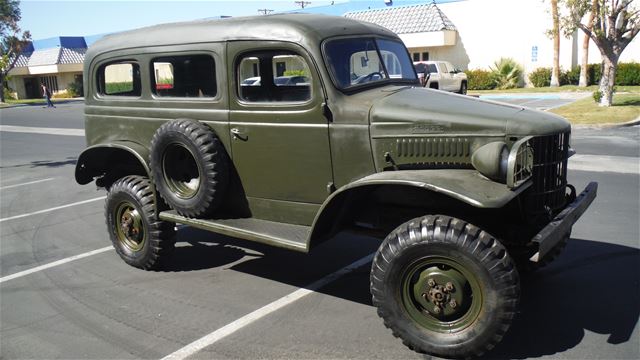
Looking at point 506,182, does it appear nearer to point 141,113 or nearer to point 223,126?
point 223,126

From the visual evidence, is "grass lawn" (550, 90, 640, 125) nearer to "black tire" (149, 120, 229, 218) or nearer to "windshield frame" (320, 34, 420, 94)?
"windshield frame" (320, 34, 420, 94)

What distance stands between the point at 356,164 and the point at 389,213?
541 mm

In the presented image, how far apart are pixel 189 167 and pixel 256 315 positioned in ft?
4.95

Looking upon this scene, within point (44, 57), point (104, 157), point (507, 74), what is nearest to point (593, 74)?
point (507, 74)

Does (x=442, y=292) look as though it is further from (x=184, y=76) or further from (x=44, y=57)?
(x=44, y=57)

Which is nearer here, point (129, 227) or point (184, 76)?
point (184, 76)

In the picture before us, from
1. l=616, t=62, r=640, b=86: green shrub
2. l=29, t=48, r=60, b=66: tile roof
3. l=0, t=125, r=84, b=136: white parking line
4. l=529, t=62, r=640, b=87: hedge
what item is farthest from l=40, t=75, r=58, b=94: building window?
l=616, t=62, r=640, b=86: green shrub

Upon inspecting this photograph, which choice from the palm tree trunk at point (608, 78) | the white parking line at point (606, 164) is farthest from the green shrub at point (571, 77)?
the white parking line at point (606, 164)

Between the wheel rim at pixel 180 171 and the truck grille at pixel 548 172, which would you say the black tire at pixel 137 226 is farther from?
the truck grille at pixel 548 172

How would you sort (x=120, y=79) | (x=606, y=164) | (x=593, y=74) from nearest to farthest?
(x=120, y=79), (x=606, y=164), (x=593, y=74)

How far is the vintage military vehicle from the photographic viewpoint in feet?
11.0

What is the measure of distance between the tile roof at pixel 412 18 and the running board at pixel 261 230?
26191 mm

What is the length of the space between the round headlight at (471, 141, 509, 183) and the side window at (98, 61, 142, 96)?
132 inches

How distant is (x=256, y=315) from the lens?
415 centimetres
